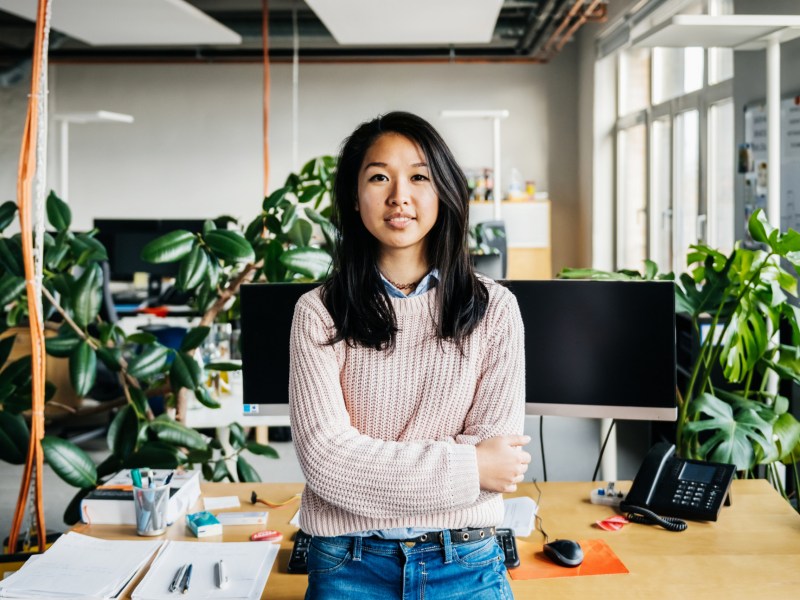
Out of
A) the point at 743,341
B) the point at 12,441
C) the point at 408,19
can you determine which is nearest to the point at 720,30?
the point at 743,341

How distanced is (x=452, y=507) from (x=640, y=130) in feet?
21.8

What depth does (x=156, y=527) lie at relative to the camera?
1.90 metres

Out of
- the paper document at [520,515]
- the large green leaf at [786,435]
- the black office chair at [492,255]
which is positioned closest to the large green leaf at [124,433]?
the paper document at [520,515]

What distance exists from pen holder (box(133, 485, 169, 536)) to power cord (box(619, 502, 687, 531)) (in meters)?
1.02

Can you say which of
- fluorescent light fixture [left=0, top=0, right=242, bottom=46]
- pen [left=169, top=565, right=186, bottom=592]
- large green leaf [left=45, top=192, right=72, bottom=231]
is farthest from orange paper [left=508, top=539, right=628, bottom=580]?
fluorescent light fixture [left=0, top=0, right=242, bottom=46]

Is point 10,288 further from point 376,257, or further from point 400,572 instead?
point 400,572

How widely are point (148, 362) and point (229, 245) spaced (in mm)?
395

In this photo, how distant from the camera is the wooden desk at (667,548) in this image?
164 cm

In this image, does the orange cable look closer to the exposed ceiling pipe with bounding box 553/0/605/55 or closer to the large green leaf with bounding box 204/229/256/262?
the large green leaf with bounding box 204/229/256/262

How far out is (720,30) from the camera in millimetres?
2521

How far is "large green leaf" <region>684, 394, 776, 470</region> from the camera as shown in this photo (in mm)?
2199

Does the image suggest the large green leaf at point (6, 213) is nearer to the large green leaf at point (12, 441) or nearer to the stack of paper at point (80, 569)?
the large green leaf at point (12, 441)

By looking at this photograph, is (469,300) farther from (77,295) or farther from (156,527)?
(77,295)

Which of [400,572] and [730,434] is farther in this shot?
[730,434]
